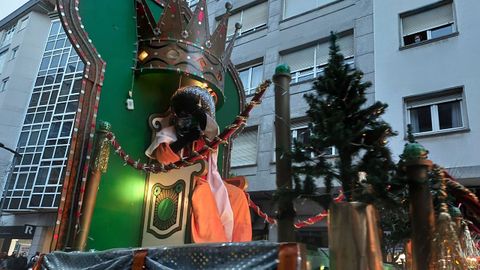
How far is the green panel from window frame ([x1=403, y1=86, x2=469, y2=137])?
7.74 metres

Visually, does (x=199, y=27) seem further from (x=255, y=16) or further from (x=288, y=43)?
(x=255, y=16)

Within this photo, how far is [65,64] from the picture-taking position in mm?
27312

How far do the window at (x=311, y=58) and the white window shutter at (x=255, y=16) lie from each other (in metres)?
2.15

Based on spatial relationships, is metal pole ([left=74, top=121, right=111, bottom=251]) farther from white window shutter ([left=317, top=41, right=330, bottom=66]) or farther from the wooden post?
white window shutter ([left=317, top=41, right=330, bottom=66])

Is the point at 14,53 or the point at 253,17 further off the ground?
the point at 14,53

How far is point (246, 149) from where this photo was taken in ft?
46.5

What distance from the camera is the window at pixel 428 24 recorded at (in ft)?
37.8

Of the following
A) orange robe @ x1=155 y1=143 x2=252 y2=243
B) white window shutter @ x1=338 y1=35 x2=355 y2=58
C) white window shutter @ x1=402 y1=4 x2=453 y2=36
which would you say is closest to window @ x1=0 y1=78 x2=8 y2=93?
white window shutter @ x1=338 y1=35 x2=355 y2=58

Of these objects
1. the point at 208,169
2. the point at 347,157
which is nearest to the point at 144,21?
the point at 208,169

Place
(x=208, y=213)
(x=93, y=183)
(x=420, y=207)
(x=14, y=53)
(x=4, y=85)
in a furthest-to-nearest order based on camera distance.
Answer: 1. (x=14, y=53)
2. (x=4, y=85)
3. (x=208, y=213)
4. (x=93, y=183)
5. (x=420, y=207)

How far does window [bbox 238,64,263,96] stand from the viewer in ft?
48.8

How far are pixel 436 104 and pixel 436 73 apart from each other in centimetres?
83

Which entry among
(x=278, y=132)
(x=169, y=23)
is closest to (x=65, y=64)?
(x=169, y=23)

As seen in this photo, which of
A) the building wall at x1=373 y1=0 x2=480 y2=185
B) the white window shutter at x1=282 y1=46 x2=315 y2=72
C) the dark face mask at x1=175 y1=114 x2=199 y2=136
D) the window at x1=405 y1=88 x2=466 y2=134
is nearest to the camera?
the dark face mask at x1=175 y1=114 x2=199 y2=136
